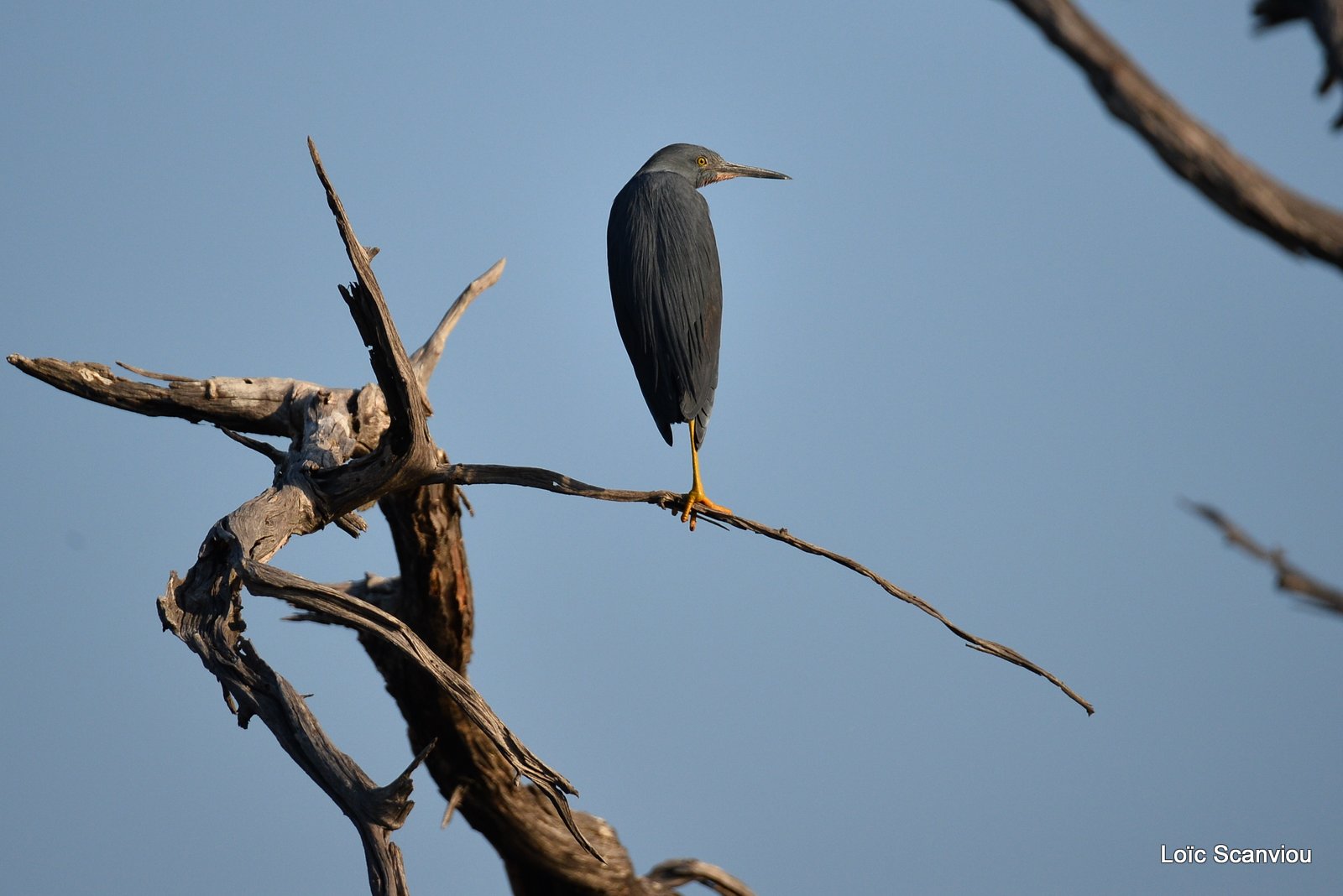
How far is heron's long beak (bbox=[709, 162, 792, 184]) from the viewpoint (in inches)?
208

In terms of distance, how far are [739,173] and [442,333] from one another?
1.55 meters

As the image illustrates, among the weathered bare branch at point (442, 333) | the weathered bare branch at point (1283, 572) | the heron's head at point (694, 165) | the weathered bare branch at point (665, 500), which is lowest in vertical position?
the weathered bare branch at point (1283, 572)

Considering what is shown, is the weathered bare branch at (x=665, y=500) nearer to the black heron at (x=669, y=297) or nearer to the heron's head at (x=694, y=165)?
the black heron at (x=669, y=297)

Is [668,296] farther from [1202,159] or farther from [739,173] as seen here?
[1202,159]

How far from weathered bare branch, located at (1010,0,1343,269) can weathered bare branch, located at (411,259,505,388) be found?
350 centimetres

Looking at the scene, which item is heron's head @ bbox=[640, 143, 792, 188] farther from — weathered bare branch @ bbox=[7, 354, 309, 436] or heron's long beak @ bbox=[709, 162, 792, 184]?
weathered bare branch @ bbox=[7, 354, 309, 436]

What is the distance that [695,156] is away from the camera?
516cm

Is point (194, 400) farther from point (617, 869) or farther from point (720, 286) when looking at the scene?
point (617, 869)

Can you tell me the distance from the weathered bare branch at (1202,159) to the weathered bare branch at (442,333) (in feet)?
11.5

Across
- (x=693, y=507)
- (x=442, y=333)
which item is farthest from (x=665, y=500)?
(x=442, y=333)

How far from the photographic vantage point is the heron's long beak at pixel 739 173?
5277 millimetres

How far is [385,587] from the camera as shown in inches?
200

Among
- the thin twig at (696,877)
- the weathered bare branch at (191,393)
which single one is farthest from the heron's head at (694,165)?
the thin twig at (696,877)

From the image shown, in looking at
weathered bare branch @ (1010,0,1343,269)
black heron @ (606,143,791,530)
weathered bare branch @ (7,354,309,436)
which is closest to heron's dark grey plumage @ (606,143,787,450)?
black heron @ (606,143,791,530)
